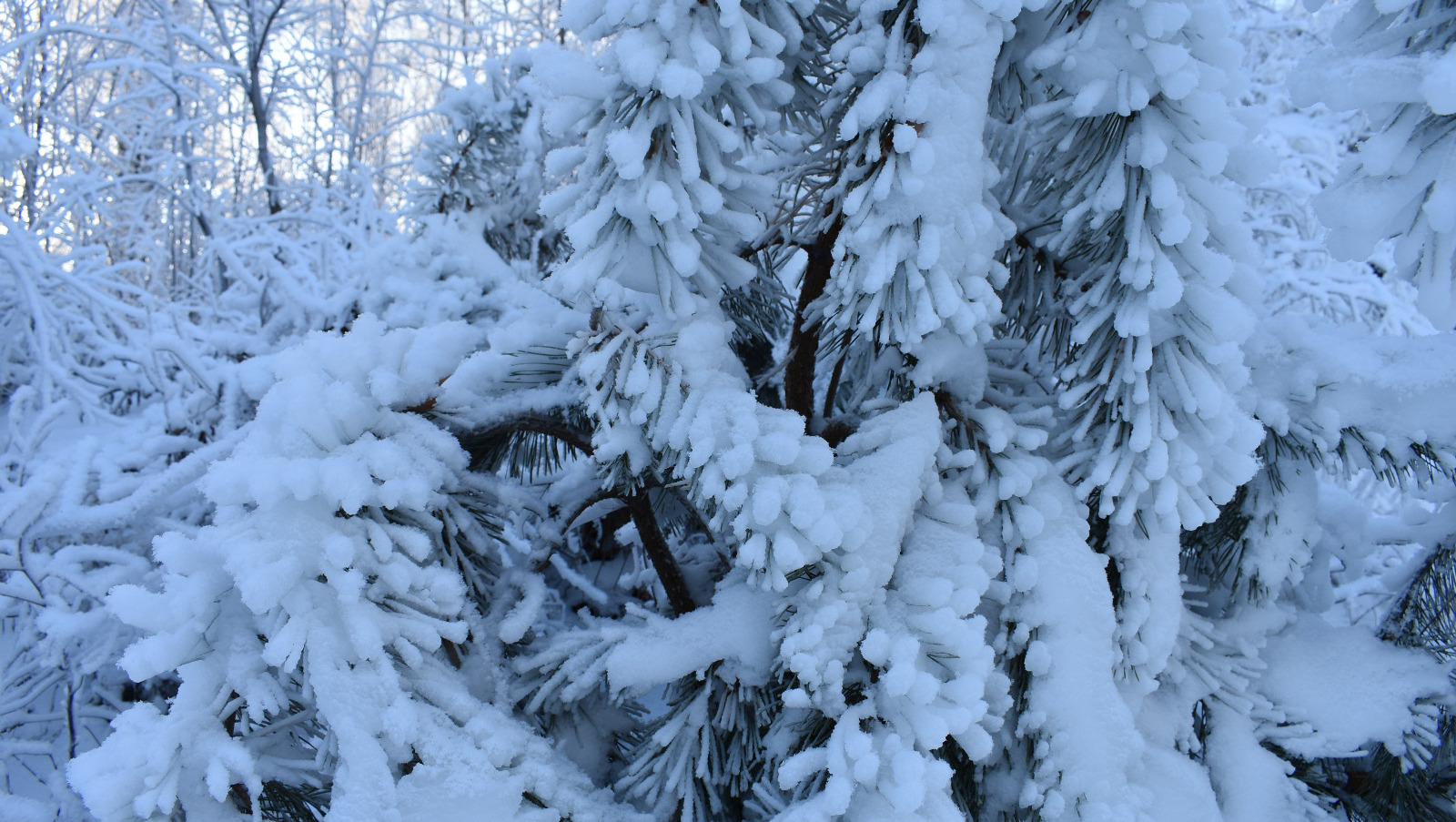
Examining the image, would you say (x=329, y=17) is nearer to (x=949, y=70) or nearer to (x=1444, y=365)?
(x=949, y=70)

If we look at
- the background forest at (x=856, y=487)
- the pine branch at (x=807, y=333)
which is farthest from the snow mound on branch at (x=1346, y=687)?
the pine branch at (x=807, y=333)

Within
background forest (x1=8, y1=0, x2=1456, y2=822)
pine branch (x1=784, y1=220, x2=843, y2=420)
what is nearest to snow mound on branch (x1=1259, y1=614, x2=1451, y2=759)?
background forest (x1=8, y1=0, x2=1456, y2=822)

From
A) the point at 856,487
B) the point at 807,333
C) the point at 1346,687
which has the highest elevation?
the point at 807,333

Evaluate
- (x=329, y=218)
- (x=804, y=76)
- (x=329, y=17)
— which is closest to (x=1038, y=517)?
(x=804, y=76)

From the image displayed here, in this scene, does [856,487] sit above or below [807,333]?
below

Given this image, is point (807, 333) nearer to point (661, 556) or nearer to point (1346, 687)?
point (661, 556)

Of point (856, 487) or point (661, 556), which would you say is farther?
point (661, 556)

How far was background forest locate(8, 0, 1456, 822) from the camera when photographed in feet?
2.63

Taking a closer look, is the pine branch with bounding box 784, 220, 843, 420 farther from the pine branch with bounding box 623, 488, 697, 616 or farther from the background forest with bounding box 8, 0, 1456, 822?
the pine branch with bounding box 623, 488, 697, 616

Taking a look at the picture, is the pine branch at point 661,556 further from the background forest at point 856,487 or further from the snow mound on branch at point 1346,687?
the snow mound on branch at point 1346,687

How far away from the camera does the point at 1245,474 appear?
939 mm

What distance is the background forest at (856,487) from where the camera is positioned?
2.63 feet

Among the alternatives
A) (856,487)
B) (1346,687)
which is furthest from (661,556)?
(1346,687)

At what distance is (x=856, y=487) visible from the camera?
36.0 inches
